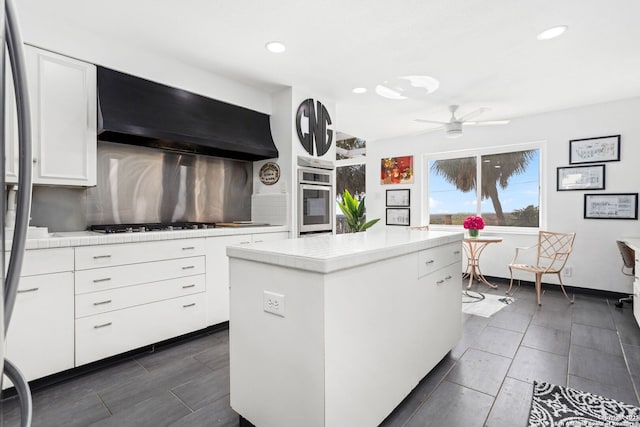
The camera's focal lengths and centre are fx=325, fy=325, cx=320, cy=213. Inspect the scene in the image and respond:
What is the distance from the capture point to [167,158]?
10.6ft

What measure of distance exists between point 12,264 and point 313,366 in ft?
3.25

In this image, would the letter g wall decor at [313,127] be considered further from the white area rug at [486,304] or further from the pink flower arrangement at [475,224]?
the white area rug at [486,304]

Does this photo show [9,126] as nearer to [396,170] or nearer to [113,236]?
[113,236]

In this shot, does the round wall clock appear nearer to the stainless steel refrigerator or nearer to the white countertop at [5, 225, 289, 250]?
the white countertop at [5, 225, 289, 250]

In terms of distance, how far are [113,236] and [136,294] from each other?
0.46m

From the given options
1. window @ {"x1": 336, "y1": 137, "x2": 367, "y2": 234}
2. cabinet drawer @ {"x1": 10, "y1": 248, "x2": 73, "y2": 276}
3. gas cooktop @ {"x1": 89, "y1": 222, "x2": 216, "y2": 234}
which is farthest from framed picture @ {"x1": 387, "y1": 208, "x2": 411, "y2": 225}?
cabinet drawer @ {"x1": 10, "y1": 248, "x2": 73, "y2": 276}

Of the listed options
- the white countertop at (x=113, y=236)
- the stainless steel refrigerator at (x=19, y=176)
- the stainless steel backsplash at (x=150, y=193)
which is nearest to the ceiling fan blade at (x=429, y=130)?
the stainless steel backsplash at (x=150, y=193)

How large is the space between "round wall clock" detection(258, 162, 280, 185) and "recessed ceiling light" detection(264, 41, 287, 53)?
1251 mm

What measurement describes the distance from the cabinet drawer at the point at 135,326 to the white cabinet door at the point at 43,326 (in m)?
0.08

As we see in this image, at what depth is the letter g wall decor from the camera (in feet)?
12.1

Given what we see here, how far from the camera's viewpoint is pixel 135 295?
237 cm

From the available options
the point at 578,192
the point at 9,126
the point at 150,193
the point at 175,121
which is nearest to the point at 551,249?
the point at 578,192

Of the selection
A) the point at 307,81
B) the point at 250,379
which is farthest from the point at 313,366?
the point at 307,81

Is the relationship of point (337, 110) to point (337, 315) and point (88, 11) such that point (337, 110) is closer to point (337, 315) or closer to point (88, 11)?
point (88, 11)
